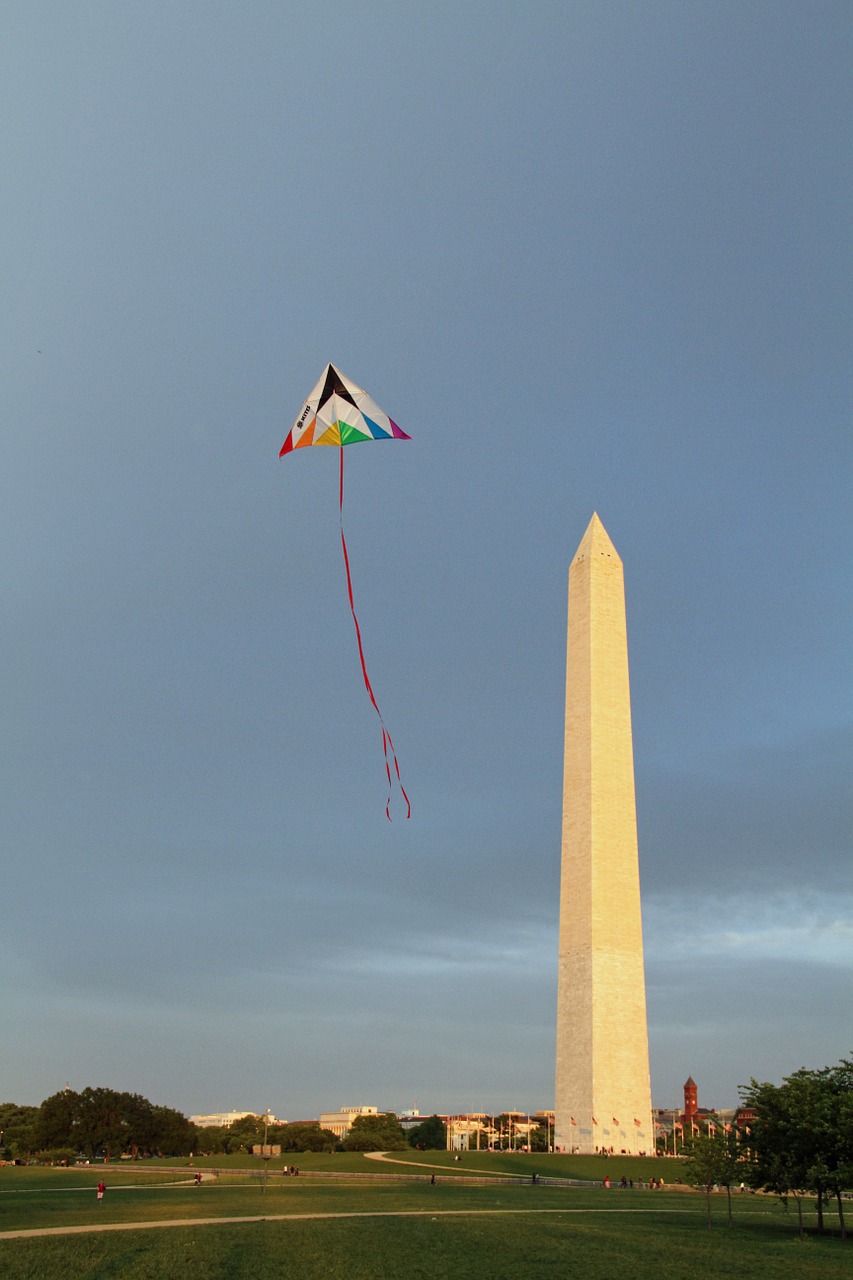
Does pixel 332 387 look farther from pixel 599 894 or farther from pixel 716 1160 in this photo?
pixel 599 894

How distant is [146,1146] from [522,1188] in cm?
4847

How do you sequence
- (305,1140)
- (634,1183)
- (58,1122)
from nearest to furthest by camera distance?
1. (634,1183)
2. (58,1122)
3. (305,1140)

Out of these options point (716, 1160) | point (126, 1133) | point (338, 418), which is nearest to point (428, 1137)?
point (126, 1133)

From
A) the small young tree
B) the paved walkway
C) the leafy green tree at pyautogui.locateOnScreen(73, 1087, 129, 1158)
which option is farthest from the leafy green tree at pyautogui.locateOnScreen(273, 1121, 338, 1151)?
the small young tree

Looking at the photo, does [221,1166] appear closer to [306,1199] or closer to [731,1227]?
Answer: [306,1199]

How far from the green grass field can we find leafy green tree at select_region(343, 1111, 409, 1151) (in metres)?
45.0

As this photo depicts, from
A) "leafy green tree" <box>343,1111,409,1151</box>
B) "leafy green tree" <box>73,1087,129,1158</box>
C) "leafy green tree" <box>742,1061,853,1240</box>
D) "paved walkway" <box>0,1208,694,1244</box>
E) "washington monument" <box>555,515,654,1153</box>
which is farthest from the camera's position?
"leafy green tree" <box>343,1111,409,1151</box>

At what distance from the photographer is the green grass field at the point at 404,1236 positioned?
19906 millimetres

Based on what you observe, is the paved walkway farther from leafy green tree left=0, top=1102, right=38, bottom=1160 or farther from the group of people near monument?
leafy green tree left=0, top=1102, right=38, bottom=1160

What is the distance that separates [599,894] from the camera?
57469 mm

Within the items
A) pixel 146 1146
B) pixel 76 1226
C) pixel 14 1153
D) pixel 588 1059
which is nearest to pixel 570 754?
pixel 588 1059

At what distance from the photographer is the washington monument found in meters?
54.9

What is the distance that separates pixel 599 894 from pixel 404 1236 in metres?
34.9

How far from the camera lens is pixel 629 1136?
54.8 meters
